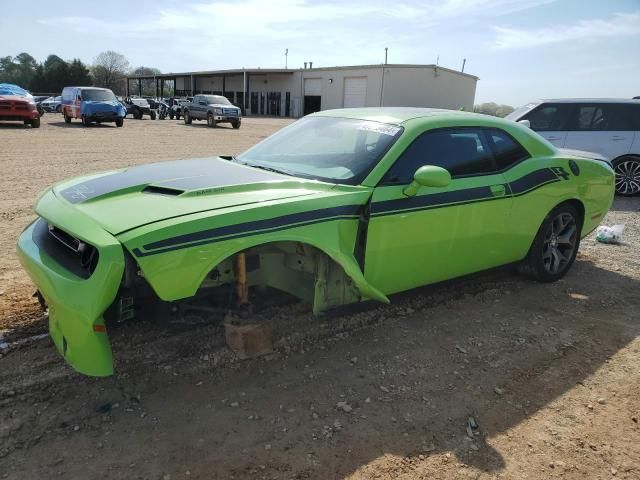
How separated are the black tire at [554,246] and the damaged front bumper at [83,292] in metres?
3.69

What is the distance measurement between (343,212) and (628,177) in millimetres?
8811

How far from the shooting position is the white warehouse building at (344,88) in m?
39.9

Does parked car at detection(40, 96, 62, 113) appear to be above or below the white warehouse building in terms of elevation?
below

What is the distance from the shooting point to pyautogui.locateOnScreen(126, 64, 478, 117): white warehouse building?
3994 cm

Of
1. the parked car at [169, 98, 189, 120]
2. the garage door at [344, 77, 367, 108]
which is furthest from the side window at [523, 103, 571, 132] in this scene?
the garage door at [344, 77, 367, 108]

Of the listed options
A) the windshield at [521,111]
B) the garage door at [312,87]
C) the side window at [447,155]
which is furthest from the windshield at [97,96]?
the garage door at [312,87]

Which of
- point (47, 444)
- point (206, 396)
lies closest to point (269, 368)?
point (206, 396)

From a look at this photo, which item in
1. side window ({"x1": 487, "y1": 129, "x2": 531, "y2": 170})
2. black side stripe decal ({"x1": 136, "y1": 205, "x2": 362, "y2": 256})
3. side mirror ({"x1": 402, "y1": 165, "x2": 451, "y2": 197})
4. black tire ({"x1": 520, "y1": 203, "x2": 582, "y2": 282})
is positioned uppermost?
side window ({"x1": 487, "y1": 129, "x2": 531, "y2": 170})

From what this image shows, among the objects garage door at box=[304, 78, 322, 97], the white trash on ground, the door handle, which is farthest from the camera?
garage door at box=[304, 78, 322, 97]

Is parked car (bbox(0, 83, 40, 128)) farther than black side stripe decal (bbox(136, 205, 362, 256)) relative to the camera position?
Yes

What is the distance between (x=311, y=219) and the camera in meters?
2.97

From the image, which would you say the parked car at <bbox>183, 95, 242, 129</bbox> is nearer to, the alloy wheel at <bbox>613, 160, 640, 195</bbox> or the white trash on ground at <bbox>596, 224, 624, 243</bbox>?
the alloy wheel at <bbox>613, 160, 640, 195</bbox>

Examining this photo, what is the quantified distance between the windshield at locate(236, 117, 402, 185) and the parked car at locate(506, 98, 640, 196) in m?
6.61

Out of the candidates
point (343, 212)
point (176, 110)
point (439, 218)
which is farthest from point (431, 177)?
point (176, 110)
